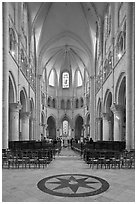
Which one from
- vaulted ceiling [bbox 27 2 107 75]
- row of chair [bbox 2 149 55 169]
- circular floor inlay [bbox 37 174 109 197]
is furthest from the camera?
vaulted ceiling [bbox 27 2 107 75]

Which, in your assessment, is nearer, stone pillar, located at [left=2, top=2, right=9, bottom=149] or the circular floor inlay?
the circular floor inlay

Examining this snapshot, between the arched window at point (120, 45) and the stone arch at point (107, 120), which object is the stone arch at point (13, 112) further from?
the stone arch at point (107, 120)

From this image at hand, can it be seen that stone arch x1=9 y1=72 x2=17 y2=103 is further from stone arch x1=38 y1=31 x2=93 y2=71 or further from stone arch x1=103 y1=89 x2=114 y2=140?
stone arch x1=38 y1=31 x2=93 y2=71

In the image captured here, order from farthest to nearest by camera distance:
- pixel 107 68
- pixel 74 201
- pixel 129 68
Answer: pixel 107 68 → pixel 129 68 → pixel 74 201

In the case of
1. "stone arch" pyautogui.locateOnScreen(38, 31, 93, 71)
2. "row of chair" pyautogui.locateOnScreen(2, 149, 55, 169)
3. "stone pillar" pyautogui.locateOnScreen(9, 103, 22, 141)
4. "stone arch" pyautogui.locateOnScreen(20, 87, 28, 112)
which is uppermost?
"stone arch" pyautogui.locateOnScreen(38, 31, 93, 71)

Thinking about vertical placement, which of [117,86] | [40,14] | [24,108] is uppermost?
[40,14]

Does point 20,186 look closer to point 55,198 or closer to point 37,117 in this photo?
point 55,198

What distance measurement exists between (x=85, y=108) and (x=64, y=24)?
21009 millimetres

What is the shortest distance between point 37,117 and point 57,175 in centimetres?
3083

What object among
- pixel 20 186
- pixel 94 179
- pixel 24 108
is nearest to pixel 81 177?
pixel 94 179

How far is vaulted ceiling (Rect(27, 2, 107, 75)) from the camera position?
31.7 m

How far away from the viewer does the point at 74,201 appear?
6.27 metres

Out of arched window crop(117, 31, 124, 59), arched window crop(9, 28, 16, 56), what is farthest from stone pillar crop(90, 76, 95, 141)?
arched window crop(9, 28, 16, 56)

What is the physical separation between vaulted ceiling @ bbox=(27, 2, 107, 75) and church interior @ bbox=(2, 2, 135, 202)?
154mm
